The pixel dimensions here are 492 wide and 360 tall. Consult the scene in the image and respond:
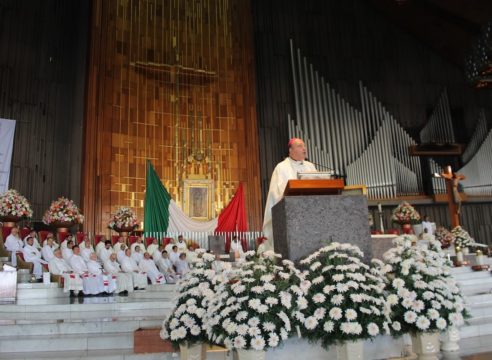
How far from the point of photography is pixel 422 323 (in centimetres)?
331

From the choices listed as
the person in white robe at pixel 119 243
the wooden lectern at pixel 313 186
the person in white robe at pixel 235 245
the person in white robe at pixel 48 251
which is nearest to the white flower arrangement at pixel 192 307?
the wooden lectern at pixel 313 186

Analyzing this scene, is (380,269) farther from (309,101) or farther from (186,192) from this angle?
(309,101)

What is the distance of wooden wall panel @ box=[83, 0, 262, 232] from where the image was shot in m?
12.2

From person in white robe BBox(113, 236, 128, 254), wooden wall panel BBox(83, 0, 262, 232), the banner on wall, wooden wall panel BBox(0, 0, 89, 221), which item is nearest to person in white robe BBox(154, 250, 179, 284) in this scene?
person in white robe BBox(113, 236, 128, 254)

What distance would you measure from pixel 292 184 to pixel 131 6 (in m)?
11.4

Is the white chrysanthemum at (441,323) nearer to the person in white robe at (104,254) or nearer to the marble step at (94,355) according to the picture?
the marble step at (94,355)

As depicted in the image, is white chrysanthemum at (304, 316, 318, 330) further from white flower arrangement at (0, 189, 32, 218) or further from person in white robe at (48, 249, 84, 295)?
white flower arrangement at (0, 189, 32, 218)

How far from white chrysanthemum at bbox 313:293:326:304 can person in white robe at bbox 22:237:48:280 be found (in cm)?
678

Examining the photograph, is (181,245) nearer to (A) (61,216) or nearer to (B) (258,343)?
(A) (61,216)

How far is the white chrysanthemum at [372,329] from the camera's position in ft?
10.2

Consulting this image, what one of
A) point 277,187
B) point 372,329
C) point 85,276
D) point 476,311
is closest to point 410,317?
point 372,329

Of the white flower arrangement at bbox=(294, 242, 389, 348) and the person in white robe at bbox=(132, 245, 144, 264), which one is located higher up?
the person in white robe at bbox=(132, 245, 144, 264)

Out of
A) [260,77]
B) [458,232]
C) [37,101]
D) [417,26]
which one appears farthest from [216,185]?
[417,26]

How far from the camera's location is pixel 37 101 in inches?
467
